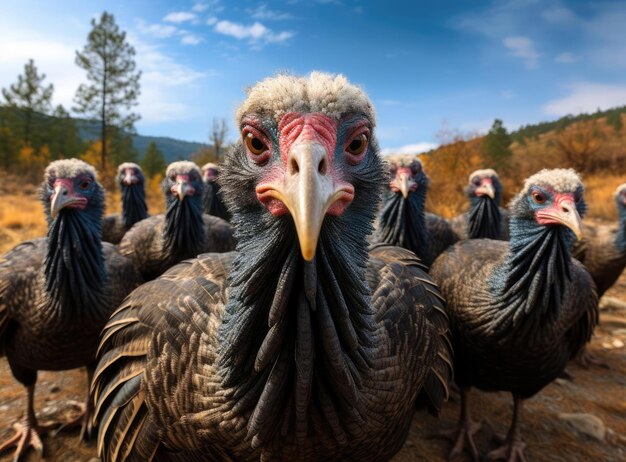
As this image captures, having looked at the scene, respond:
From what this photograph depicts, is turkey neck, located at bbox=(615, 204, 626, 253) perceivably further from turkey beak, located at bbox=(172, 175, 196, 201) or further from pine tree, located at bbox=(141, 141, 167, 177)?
pine tree, located at bbox=(141, 141, 167, 177)

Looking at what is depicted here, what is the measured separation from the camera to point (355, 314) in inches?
64.1

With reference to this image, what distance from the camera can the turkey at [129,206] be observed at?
7.28 metres

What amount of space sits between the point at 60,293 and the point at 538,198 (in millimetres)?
4081

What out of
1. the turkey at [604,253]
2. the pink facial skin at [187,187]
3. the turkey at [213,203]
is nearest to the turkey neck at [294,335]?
the pink facial skin at [187,187]

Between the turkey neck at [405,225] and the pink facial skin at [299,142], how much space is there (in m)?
3.58

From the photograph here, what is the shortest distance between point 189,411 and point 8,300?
2727mm

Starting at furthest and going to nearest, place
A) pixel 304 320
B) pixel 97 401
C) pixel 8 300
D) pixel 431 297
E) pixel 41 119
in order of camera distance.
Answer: pixel 41 119 → pixel 8 300 → pixel 431 297 → pixel 97 401 → pixel 304 320

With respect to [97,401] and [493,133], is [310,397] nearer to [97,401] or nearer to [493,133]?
[97,401]

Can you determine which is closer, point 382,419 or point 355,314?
point 355,314

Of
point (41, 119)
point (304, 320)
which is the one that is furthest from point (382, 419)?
point (41, 119)

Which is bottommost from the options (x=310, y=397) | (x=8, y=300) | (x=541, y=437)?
(x=541, y=437)

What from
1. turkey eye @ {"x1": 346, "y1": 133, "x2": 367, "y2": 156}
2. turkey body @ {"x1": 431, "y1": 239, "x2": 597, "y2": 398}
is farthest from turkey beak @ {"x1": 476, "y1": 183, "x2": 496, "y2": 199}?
turkey eye @ {"x1": 346, "y1": 133, "x2": 367, "y2": 156}

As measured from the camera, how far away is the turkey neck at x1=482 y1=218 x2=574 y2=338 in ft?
10.0

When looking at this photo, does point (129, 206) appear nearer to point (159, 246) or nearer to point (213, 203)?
point (213, 203)
